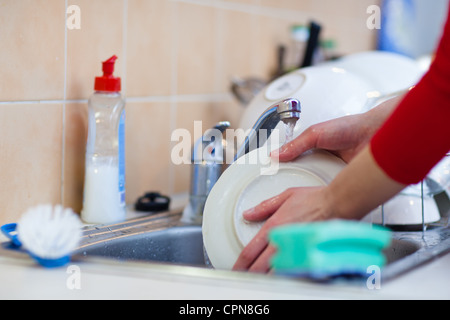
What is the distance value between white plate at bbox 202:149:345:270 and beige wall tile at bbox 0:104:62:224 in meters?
0.29

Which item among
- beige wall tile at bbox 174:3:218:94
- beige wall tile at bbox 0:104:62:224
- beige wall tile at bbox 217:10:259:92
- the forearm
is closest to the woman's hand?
the forearm

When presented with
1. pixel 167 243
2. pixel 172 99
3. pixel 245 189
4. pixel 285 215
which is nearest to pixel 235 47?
pixel 172 99

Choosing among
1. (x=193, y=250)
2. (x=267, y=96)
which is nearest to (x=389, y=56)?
(x=267, y=96)

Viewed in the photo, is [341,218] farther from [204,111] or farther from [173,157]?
[204,111]

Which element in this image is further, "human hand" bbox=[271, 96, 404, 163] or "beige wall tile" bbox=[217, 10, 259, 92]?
"beige wall tile" bbox=[217, 10, 259, 92]

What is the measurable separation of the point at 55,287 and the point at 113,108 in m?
0.42

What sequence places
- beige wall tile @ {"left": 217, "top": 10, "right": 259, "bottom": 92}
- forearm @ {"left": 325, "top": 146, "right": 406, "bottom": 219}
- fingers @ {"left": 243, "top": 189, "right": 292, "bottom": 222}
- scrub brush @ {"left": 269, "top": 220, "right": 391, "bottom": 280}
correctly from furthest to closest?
beige wall tile @ {"left": 217, "top": 10, "right": 259, "bottom": 92}, fingers @ {"left": 243, "top": 189, "right": 292, "bottom": 222}, forearm @ {"left": 325, "top": 146, "right": 406, "bottom": 219}, scrub brush @ {"left": 269, "top": 220, "right": 391, "bottom": 280}

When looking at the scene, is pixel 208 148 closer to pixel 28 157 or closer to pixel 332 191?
A: pixel 28 157

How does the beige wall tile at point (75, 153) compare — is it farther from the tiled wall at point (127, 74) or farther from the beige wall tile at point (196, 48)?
the beige wall tile at point (196, 48)

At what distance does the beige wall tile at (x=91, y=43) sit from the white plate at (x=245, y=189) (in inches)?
13.0

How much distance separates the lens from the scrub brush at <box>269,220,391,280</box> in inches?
22.4

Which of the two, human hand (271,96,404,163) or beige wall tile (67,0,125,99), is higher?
beige wall tile (67,0,125,99)

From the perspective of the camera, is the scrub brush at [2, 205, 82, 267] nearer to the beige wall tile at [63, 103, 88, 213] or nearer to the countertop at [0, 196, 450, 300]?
the countertop at [0, 196, 450, 300]

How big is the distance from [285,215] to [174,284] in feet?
0.53
